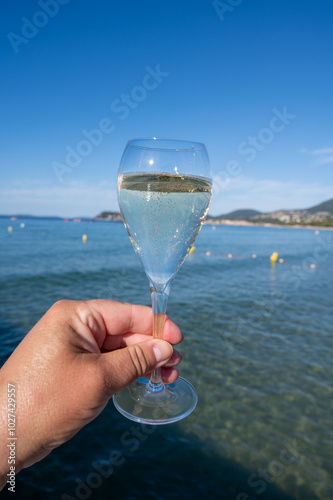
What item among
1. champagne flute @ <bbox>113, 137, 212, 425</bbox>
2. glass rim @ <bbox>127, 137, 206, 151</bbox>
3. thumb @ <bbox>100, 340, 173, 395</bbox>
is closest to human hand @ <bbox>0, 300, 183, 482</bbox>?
thumb @ <bbox>100, 340, 173, 395</bbox>

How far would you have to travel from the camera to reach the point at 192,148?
A: 5.29 feet

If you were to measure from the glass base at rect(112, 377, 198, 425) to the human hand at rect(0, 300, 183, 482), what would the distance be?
0.29m

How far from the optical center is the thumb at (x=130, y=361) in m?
1.52

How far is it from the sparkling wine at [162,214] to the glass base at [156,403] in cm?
78

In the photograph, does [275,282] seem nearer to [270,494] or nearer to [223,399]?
[223,399]

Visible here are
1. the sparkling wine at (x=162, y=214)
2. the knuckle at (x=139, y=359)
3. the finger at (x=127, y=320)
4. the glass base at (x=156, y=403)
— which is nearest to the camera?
the sparkling wine at (x=162, y=214)

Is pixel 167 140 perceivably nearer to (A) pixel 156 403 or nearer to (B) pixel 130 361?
(B) pixel 130 361

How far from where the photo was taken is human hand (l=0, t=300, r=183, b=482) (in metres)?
1.38

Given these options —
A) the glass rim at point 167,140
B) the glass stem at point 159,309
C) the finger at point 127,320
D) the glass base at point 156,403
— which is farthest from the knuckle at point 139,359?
the glass rim at point 167,140

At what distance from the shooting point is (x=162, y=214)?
4.92ft

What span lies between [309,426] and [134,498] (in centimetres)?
275

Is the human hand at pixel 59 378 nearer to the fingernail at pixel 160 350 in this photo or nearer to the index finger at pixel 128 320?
the fingernail at pixel 160 350

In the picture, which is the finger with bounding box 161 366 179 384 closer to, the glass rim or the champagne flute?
the champagne flute

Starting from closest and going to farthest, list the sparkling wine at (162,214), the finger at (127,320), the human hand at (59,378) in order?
the human hand at (59,378), the sparkling wine at (162,214), the finger at (127,320)
